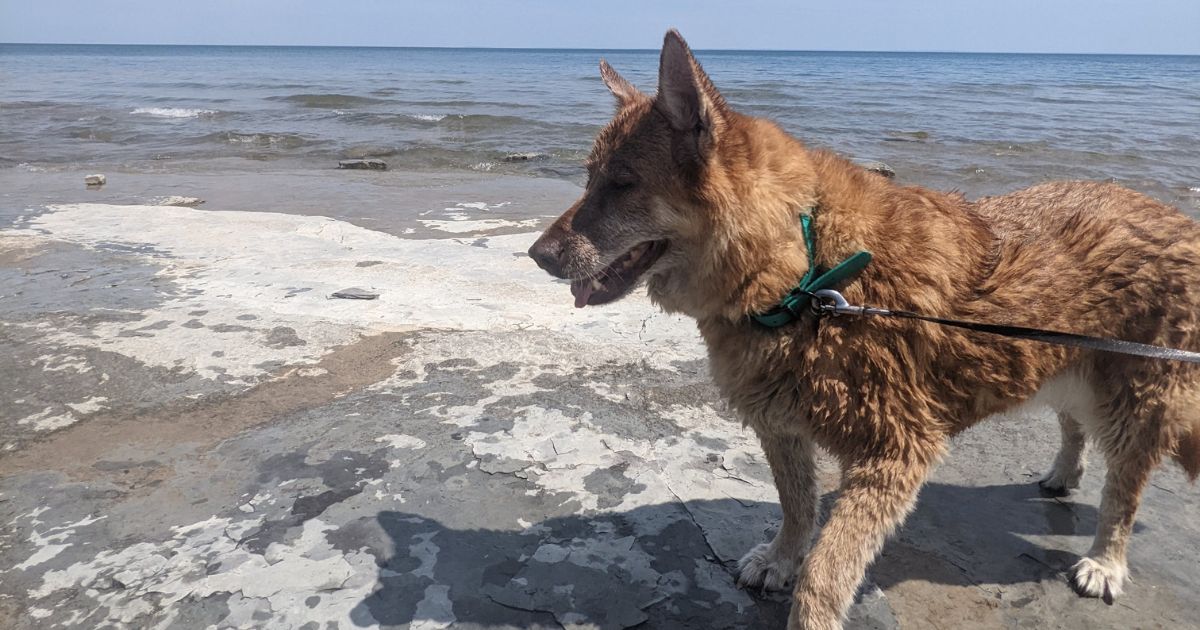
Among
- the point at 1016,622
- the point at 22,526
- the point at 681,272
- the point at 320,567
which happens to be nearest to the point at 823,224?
the point at 681,272

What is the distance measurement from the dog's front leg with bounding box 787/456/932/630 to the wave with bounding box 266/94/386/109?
27208mm

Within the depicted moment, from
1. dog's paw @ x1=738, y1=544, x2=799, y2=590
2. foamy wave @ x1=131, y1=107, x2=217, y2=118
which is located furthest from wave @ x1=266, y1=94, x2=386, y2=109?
dog's paw @ x1=738, y1=544, x2=799, y2=590

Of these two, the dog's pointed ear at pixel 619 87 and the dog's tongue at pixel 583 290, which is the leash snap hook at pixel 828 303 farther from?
the dog's pointed ear at pixel 619 87

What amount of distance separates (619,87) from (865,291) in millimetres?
1337

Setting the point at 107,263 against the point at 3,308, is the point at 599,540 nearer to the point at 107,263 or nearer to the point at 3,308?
the point at 3,308

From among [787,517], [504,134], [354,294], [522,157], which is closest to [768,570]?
[787,517]

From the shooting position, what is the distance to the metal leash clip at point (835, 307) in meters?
2.47

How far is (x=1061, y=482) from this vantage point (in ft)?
12.0

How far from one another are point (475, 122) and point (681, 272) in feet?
66.0

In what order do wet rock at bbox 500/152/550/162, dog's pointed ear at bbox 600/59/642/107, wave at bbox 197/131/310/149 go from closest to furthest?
dog's pointed ear at bbox 600/59/642/107, wet rock at bbox 500/152/550/162, wave at bbox 197/131/310/149

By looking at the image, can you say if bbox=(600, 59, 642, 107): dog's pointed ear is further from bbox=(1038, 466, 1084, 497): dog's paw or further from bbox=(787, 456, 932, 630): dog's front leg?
bbox=(1038, 466, 1084, 497): dog's paw

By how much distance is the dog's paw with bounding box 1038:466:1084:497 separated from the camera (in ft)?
11.9

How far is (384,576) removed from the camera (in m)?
2.88

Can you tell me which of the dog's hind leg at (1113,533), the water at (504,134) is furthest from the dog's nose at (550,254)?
the water at (504,134)
